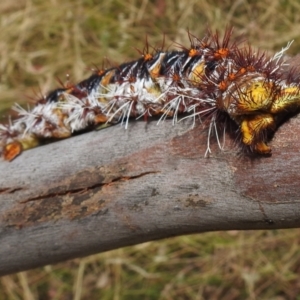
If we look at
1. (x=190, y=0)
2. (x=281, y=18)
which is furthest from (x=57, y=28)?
(x=281, y=18)

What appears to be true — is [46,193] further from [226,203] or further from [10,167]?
[226,203]

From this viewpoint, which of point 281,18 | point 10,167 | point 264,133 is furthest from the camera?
point 281,18

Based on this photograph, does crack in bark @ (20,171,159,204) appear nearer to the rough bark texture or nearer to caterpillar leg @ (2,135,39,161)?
the rough bark texture

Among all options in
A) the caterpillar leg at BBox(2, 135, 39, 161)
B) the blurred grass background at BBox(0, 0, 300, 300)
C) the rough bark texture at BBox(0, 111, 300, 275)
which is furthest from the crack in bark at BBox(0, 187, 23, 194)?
the blurred grass background at BBox(0, 0, 300, 300)

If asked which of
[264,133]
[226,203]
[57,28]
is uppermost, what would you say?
[264,133]

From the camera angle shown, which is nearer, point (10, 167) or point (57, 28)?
point (10, 167)

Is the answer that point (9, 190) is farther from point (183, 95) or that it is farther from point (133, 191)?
point (183, 95)

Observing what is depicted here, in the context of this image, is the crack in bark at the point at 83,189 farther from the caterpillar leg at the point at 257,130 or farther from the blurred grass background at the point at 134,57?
the blurred grass background at the point at 134,57

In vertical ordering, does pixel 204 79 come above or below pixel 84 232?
above
